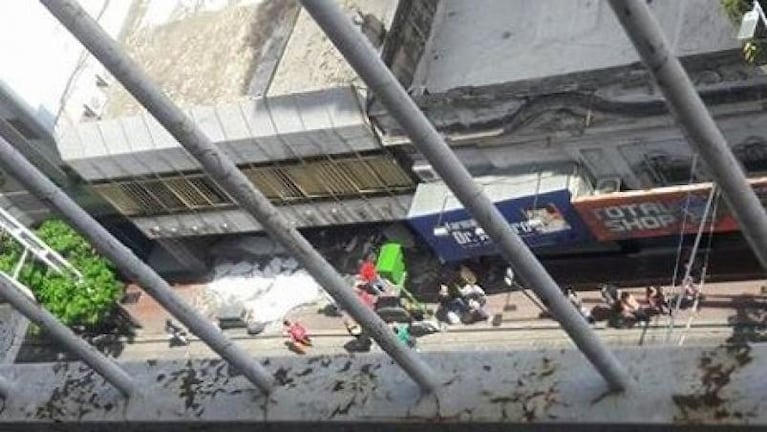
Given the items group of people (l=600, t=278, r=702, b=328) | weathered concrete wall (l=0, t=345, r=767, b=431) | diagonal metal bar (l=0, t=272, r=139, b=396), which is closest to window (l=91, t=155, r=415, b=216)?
group of people (l=600, t=278, r=702, b=328)

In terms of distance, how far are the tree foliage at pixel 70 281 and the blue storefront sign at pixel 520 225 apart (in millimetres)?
8703

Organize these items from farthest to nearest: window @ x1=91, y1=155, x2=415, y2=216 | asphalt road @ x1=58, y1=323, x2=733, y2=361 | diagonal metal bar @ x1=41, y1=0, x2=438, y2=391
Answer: window @ x1=91, y1=155, x2=415, y2=216
asphalt road @ x1=58, y1=323, x2=733, y2=361
diagonal metal bar @ x1=41, y1=0, x2=438, y2=391

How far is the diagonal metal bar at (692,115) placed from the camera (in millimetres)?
3334

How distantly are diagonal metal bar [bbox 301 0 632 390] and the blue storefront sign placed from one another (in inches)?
707

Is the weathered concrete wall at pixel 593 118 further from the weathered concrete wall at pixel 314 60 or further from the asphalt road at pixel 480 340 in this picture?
the asphalt road at pixel 480 340

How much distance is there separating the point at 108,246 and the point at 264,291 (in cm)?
2374

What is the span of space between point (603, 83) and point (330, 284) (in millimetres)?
17031

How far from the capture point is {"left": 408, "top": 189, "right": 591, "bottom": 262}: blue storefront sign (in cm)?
2298

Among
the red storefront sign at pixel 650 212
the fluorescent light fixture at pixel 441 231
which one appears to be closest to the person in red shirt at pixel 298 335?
the fluorescent light fixture at pixel 441 231

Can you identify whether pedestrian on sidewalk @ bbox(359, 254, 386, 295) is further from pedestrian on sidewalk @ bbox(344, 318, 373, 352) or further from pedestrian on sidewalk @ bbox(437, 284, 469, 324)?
pedestrian on sidewalk @ bbox(437, 284, 469, 324)

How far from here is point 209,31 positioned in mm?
27078

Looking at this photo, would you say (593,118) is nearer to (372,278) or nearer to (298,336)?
(372,278)

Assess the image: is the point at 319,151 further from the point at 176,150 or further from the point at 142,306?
the point at 142,306

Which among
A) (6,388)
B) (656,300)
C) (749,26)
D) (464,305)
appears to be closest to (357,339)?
(464,305)
